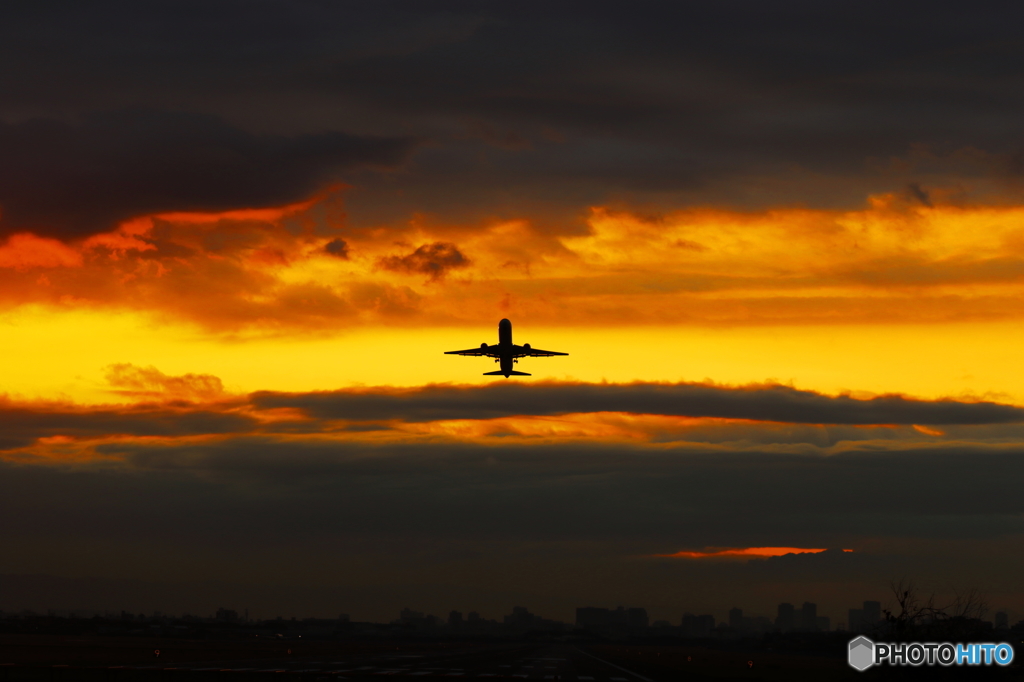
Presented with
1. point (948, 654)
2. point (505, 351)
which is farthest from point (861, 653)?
point (505, 351)

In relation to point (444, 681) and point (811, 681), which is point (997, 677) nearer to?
point (444, 681)

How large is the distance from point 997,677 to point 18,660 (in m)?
137

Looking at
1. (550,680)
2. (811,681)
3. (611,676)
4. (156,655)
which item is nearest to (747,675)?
(811,681)

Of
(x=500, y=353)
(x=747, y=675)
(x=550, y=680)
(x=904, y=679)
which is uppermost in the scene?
(x=500, y=353)

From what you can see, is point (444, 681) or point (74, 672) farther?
point (444, 681)

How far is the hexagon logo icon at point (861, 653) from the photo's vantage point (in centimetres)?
6912

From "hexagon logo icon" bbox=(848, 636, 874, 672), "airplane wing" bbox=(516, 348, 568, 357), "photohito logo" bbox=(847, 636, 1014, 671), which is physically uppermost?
"airplane wing" bbox=(516, 348, 568, 357)

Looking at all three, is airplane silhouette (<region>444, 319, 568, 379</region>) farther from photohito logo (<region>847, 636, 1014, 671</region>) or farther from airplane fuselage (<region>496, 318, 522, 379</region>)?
photohito logo (<region>847, 636, 1014, 671</region>)

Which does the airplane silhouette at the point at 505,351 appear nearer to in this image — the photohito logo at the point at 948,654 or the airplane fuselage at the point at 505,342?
the airplane fuselage at the point at 505,342

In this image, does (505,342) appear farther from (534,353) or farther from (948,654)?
(948,654)

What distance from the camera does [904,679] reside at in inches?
2527

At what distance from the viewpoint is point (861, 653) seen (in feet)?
243

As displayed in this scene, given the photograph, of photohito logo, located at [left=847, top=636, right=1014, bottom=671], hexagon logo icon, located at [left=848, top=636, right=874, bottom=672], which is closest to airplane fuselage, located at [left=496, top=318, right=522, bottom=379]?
hexagon logo icon, located at [left=848, top=636, right=874, bottom=672]

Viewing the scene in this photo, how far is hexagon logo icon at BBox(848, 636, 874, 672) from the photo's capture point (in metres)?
69.1
